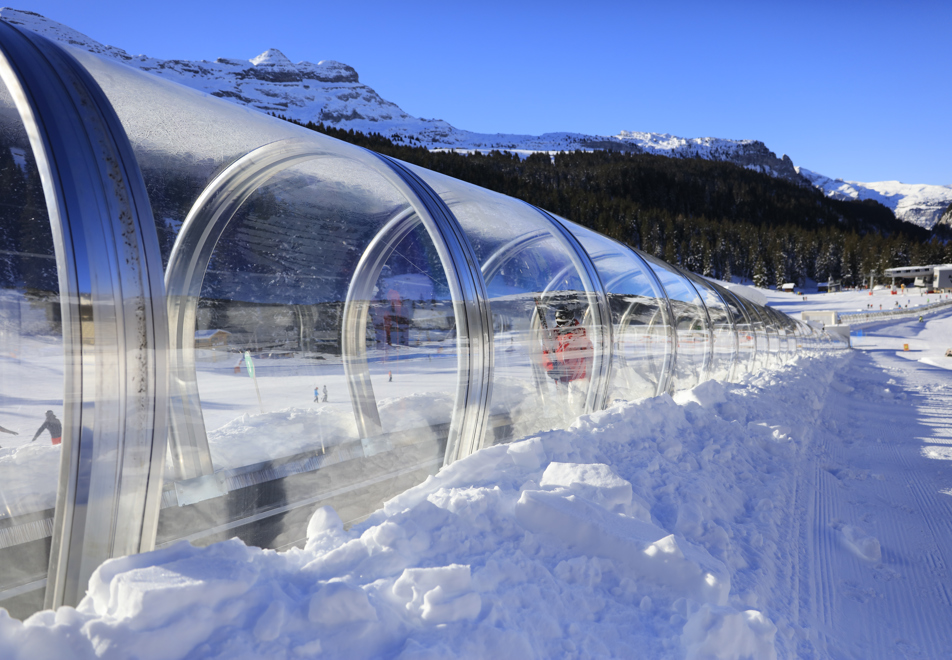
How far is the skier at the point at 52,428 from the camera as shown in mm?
1529

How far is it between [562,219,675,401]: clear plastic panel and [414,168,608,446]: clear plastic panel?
1.37 feet

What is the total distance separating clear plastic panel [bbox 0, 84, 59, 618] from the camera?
1518 mm

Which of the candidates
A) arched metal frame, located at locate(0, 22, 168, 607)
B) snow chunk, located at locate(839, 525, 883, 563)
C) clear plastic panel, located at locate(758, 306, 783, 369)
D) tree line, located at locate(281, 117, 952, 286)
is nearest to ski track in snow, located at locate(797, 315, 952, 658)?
snow chunk, located at locate(839, 525, 883, 563)

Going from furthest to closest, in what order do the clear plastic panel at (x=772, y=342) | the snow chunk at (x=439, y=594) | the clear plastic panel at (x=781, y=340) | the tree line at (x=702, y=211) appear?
the tree line at (x=702, y=211), the clear plastic panel at (x=781, y=340), the clear plastic panel at (x=772, y=342), the snow chunk at (x=439, y=594)

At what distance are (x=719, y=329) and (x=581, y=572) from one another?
24.4 ft

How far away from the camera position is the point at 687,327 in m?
7.11

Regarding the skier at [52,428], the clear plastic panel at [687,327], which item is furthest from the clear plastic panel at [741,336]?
the skier at [52,428]

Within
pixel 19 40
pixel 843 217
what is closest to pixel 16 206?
pixel 19 40

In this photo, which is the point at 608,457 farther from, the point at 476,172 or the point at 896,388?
the point at 476,172

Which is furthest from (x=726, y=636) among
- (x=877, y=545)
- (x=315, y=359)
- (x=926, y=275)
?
(x=926, y=275)

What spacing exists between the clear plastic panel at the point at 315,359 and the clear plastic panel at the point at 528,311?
44 centimetres

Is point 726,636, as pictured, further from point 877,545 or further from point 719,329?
point 719,329

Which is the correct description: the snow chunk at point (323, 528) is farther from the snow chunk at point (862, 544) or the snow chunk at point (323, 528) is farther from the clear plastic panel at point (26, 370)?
the snow chunk at point (862, 544)

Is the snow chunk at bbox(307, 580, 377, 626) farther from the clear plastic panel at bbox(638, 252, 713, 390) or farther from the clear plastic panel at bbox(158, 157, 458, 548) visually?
the clear plastic panel at bbox(638, 252, 713, 390)
